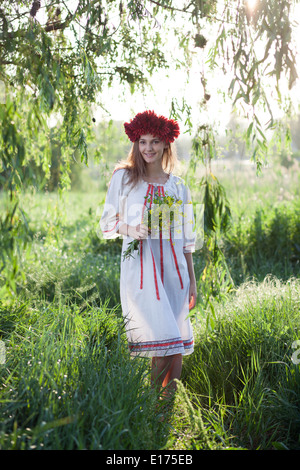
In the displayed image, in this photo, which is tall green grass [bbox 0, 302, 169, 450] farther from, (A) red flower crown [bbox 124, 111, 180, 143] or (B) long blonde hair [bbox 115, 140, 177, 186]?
(A) red flower crown [bbox 124, 111, 180, 143]

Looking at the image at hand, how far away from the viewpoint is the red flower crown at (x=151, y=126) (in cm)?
309

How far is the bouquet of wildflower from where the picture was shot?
9.71ft

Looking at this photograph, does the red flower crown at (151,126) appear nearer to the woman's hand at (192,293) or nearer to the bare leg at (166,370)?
the woman's hand at (192,293)

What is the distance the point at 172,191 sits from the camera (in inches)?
127

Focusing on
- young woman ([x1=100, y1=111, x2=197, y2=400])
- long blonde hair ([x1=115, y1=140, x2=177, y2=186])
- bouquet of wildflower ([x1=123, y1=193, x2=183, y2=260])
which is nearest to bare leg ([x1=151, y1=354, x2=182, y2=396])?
young woman ([x1=100, y1=111, x2=197, y2=400])

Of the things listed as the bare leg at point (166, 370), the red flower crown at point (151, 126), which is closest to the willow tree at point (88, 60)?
the red flower crown at point (151, 126)

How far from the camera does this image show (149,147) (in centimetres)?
312

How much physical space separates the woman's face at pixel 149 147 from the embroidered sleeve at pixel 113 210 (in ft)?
0.71

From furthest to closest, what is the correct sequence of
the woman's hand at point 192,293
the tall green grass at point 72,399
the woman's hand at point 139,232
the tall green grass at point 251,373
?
the woman's hand at point 192,293
the woman's hand at point 139,232
the tall green grass at point 251,373
the tall green grass at point 72,399

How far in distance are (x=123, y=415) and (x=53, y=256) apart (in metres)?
3.75

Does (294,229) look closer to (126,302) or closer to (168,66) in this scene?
(168,66)

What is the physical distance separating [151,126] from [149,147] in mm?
144

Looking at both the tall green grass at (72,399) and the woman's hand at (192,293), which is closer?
the tall green grass at (72,399)

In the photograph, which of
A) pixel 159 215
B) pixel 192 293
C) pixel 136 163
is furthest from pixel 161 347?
pixel 136 163
